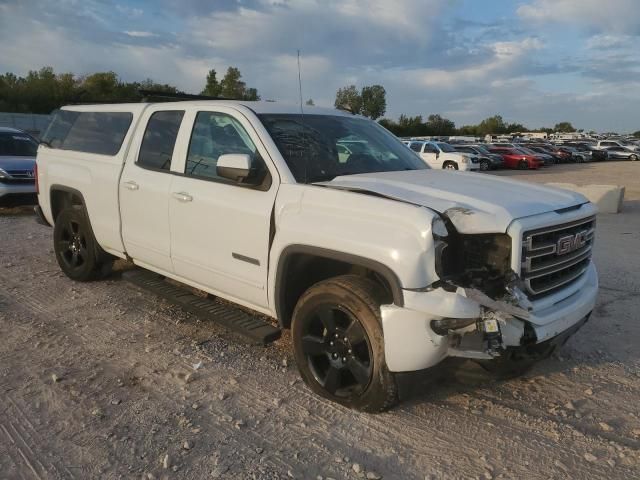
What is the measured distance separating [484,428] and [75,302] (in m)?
4.13

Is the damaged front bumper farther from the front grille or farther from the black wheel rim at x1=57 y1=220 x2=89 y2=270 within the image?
the black wheel rim at x1=57 y1=220 x2=89 y2=270

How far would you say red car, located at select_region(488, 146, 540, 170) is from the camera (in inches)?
1462

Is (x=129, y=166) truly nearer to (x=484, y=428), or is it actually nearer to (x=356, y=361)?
(x=356, y=361)

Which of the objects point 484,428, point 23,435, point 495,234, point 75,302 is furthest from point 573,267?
point 75,302

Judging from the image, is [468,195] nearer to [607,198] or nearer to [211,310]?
[211,310]

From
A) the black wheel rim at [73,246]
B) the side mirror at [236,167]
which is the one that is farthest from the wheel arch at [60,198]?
the side mirror at [236,167]

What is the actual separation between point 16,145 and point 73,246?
7247mm

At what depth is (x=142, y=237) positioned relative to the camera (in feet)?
16.6

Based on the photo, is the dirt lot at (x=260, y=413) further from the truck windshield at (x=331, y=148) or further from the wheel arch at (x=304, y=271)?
the truck windshield at (x=331, y=148)

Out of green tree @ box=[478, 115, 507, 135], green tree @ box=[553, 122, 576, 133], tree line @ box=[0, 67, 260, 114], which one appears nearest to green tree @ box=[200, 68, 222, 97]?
tree line @ box=[0, 67, 260, 114]

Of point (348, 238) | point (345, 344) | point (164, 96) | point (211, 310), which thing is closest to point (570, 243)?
point (348, 238)

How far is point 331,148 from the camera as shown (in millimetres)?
4309

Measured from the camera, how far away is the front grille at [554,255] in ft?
10.5

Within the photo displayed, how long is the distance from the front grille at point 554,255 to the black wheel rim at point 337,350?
1027 millimetres
